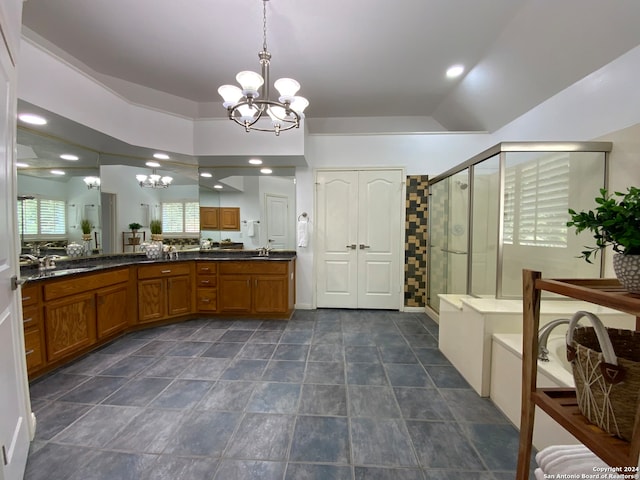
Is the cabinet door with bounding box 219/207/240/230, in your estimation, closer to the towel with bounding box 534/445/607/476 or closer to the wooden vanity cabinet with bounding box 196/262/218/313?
the wooden vanity cabinet with bounding box 196/262/218/313

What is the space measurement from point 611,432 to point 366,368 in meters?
1.79

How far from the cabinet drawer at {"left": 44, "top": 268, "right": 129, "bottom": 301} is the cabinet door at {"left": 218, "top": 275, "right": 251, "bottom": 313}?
107 cm

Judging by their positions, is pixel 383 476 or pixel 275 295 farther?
pixel 275 295

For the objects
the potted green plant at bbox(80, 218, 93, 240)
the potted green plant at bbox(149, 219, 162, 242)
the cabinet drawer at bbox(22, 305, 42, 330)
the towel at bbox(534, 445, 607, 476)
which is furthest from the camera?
the potted green plant at bbox(149, 219, 162, 242)

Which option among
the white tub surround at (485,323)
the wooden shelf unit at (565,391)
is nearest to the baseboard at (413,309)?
the white tub surround at (485,323)

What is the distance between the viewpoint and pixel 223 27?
2.38m

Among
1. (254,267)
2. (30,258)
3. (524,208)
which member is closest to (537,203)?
(524,208)

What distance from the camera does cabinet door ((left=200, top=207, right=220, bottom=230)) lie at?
12.8 ft

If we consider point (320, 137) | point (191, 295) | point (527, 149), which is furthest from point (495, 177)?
point (191, 295)

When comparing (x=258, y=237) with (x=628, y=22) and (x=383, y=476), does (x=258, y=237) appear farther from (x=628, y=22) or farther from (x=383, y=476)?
(x=628, y=22)

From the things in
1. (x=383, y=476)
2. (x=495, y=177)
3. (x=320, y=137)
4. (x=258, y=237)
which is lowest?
(x=383, y=476)

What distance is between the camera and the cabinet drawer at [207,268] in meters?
3.49

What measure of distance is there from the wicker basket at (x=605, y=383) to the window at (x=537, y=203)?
6.01 feet

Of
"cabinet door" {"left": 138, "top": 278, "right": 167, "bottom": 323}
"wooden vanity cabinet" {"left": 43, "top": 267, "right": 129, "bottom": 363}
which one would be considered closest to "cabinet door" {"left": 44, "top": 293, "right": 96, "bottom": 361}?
"wooden vanity cabinet" {"left": 43, "top": 267, "right": 129, "bottom": 363}
